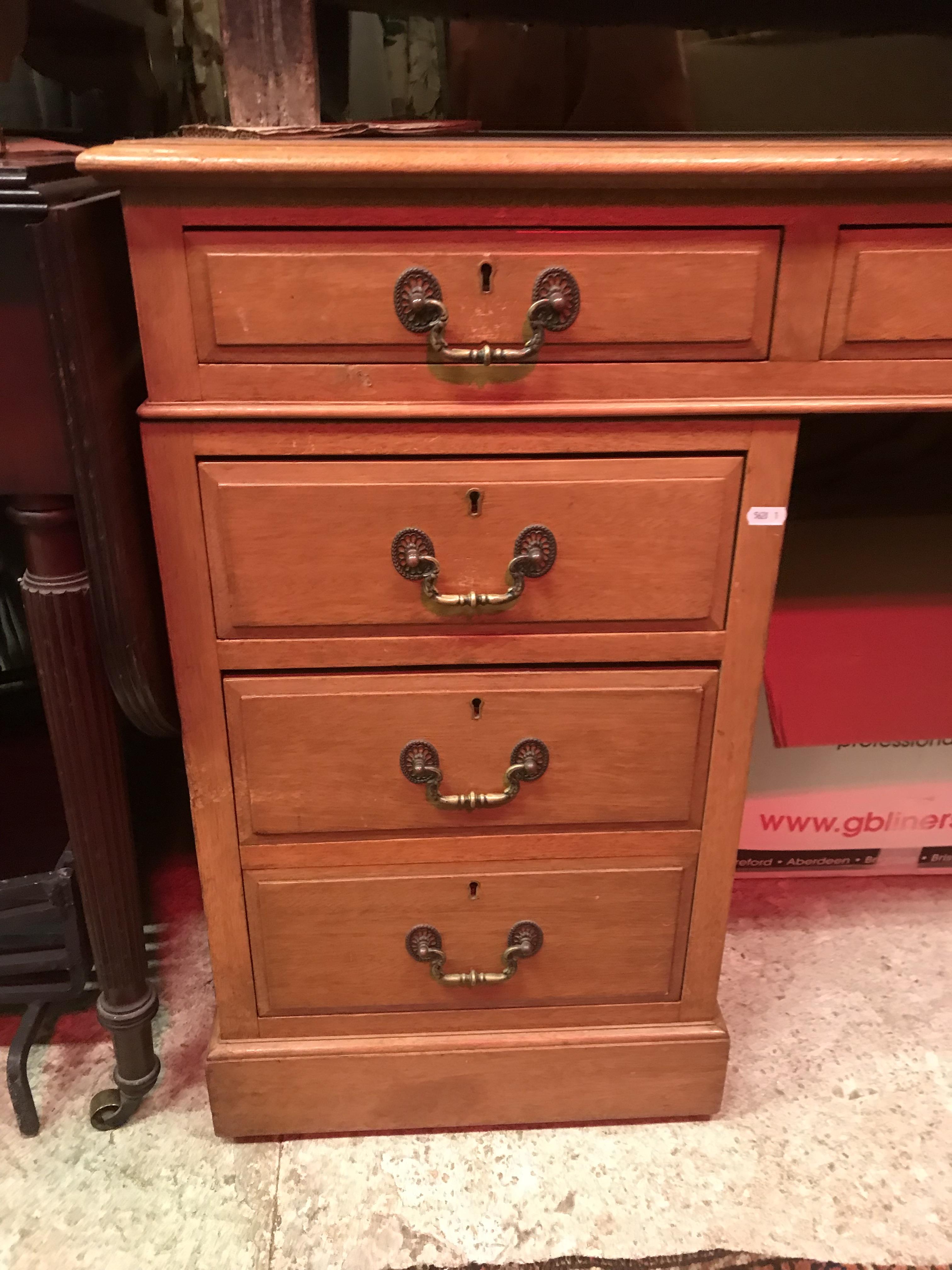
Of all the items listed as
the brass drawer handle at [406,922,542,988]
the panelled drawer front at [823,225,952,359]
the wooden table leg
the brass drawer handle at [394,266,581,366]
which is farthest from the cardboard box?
the wooden table leg

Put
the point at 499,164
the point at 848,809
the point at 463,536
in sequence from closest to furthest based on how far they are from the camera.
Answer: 1. the point at 499,164
2. the point at 463,536
3. the point at 848,809

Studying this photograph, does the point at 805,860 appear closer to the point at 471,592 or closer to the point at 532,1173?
the point at 532,1173

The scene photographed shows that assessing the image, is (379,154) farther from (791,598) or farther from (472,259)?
(791,598)

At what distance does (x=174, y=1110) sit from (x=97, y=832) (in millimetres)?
362

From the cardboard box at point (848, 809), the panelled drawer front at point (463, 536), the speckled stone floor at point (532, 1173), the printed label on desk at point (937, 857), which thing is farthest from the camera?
the printed label on desk at point (937, 857)

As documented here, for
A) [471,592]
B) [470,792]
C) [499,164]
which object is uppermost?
[499,164]

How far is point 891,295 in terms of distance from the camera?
79 cm

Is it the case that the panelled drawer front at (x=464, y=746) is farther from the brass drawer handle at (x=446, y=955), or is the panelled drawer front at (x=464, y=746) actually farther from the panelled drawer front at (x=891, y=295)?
the panelled drawer front at (x=891, y=295)

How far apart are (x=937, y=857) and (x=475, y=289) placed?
1.08 metres

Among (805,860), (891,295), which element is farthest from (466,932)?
(891,295)

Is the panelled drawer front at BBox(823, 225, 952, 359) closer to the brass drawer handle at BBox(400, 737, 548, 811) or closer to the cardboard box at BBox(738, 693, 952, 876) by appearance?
the brass drawer handle at BBox(400, 737, 548, 811)

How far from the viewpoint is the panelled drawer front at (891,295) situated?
78 centimetres

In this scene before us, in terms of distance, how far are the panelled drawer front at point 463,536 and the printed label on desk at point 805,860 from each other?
635mm

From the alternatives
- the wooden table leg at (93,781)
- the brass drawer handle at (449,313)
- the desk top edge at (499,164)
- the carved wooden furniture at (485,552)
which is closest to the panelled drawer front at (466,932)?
the carved wooden furniture at (485,552)
